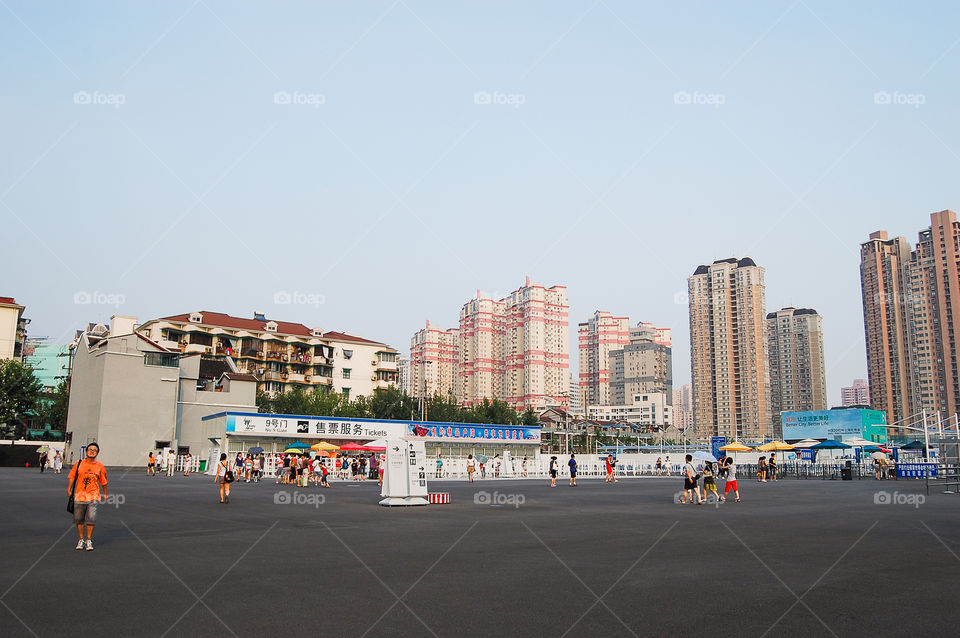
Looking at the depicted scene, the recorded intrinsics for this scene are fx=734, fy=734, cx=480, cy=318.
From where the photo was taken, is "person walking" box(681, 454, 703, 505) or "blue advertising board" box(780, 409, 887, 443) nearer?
"person walking" box(681, 454, 703, 505)

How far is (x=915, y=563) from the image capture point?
10070mm

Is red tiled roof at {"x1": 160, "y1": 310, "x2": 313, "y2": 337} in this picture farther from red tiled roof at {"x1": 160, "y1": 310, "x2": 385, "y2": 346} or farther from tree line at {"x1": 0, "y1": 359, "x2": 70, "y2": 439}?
tree line at {"x1": 0, "y1": 359, "x2": 70, "y2": 439}

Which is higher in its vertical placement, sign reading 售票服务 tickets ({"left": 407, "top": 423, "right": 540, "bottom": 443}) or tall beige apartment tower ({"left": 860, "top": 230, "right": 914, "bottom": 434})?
tall beige apartment tower ({"left": 860, "top": 230, "right": 914, "bottom": 434})

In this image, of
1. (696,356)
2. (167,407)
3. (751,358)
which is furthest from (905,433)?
(167,407)

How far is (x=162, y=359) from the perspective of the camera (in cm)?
5597

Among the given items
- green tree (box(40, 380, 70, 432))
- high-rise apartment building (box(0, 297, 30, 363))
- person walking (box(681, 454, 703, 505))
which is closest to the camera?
person walking (box(681, 454, 703, 505))

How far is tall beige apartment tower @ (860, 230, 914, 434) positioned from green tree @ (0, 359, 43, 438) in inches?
4120

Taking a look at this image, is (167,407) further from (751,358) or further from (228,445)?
(751,358)

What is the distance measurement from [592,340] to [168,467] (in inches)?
5144

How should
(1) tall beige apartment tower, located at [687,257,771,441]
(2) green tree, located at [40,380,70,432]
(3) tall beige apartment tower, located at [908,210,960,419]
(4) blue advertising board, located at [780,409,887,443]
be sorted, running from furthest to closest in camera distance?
1. (1) tall beige apartment tower, located at [687,257,771,441]
2. (3) tall beige apartment tower, located at [908,210,960,419]
3. (4) blue advertising board, located at [780,409,887,443]
4. (2) green tree, located at [40,380,70,432]

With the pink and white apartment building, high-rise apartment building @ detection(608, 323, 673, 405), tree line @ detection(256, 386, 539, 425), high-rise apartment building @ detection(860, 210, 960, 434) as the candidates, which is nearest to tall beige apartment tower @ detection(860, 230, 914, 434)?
high-rise apartment building @ detection(860, 210, 960, 434)

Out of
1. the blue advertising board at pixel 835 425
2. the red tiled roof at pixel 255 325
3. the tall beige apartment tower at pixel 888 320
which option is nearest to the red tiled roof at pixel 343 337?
the red tiled roof at pixel 255 325

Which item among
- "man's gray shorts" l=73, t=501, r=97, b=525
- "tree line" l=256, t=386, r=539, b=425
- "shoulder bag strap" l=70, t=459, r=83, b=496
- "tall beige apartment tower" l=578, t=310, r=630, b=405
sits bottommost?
"man's gray shorts" l=73, t=501, r=97, b=525

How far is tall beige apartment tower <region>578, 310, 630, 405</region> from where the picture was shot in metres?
164
